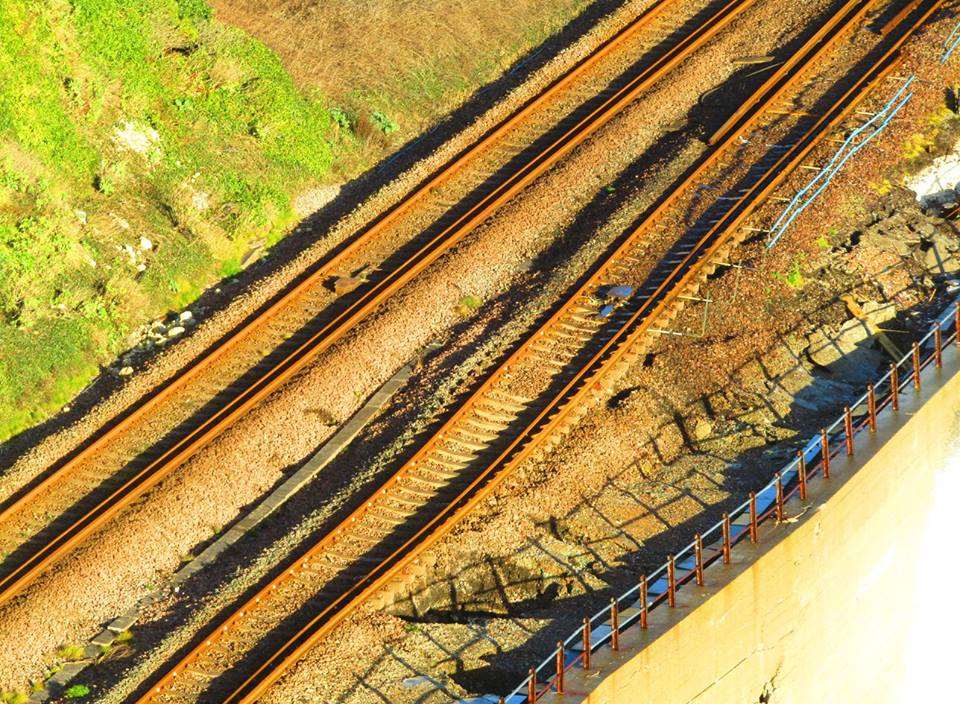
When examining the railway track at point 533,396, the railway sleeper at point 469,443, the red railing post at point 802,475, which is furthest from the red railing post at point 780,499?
the railway sleeper at point 469,443

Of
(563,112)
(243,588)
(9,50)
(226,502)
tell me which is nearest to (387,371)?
(226,502)

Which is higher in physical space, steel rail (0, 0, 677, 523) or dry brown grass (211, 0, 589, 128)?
dry brown grass (211, 0, 589, 128)

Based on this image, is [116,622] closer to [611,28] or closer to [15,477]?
[15,477]

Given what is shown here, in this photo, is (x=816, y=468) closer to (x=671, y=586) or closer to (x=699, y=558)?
(x=699, y=558)

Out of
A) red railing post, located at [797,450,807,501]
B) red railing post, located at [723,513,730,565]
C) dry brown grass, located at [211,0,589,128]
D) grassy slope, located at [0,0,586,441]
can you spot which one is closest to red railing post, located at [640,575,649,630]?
red railing post, located at [723,513,730,565]

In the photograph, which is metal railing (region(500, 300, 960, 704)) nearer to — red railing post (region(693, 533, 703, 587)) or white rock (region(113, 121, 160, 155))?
red railing post (region(693, 533, 703, 587))

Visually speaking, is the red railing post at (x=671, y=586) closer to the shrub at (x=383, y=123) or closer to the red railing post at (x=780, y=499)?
the red railing post at (x=780, y=499)
